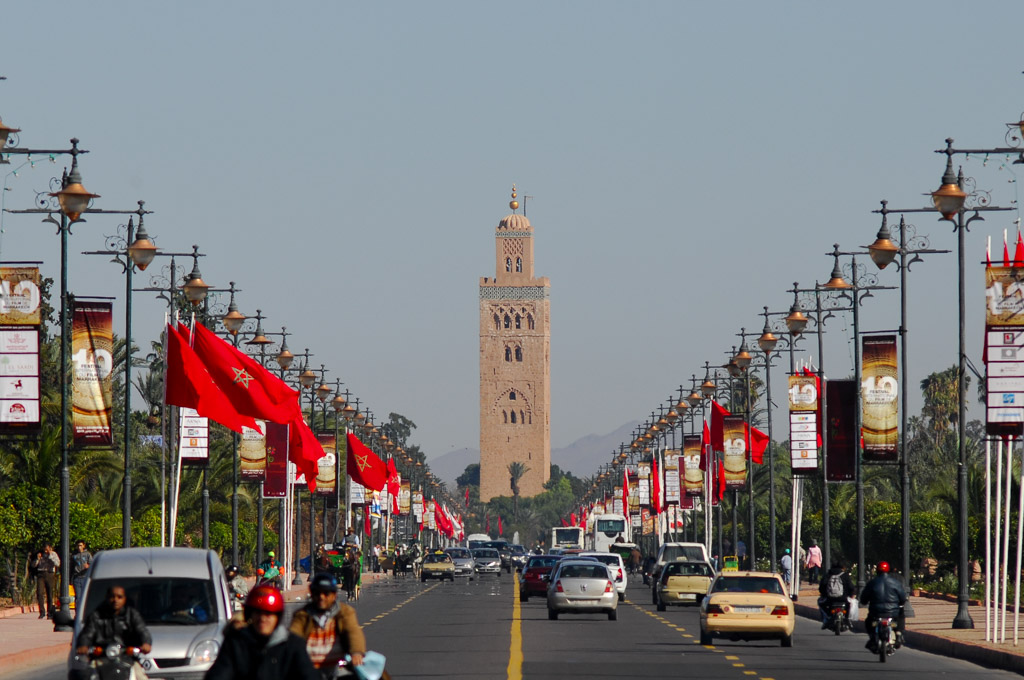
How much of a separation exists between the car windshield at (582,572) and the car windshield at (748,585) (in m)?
10.3

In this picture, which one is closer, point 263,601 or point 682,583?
point 263,601

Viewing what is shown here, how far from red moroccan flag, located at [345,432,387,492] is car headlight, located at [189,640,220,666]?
154ft

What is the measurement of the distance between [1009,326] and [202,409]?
14.9 metres

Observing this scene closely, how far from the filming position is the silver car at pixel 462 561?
86625mm

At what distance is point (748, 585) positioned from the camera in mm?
32000

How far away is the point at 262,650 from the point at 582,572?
104 ft

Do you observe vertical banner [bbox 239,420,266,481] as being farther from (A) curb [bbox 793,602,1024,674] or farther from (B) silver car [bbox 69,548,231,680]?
(B) silver car [bbox 69,548,231,680]

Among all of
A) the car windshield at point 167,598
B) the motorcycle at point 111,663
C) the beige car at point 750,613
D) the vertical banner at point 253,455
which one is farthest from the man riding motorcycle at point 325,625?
the vertical banner at point 253,455

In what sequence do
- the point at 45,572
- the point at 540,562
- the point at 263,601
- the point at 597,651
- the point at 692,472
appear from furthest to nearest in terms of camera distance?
the point at 692,472 → the point at 540,562 → the point at 45,572 → the point at 597,651 → the point at 263,601

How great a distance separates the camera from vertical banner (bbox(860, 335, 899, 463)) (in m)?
38.8

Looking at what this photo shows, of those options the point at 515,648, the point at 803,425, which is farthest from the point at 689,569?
the point at 515,648

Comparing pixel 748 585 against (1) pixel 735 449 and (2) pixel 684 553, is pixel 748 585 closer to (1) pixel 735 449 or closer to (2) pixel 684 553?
(1) pixel 735 449

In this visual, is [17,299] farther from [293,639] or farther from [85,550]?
[293,639]


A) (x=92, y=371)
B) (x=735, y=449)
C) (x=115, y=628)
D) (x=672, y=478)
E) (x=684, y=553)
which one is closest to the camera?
(x=115, y=628)
